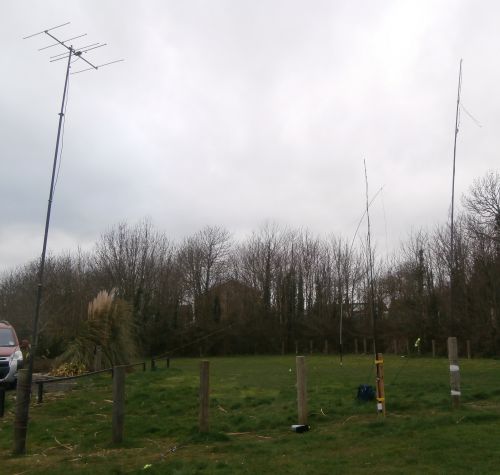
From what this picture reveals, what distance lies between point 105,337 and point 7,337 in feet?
12.5

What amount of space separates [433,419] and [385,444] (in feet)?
5.39

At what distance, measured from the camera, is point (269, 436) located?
8.00 metres

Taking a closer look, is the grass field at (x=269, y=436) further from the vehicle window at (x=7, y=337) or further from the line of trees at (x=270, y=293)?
the line of trees at (x=270, y=293)

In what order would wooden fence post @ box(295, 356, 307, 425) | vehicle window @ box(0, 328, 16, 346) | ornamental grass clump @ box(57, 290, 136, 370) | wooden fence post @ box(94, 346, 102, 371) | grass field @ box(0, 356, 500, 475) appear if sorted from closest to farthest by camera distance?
grass field @ box(0, 356, 500, 475) → wooden fence post @ box(295, 356, 307, 425) → vehicle window @ box(0, 328, 16, 346) → wooden fence post @ box(94, 346, 102, 371) → ornamental grass clump @ box(57, 290, 136, 370)

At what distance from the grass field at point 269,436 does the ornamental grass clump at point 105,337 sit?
6.43 meters

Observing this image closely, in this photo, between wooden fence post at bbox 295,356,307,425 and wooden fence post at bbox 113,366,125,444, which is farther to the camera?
wooden fence post at bbox 295,356,307,425

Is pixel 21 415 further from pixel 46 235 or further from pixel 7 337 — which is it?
pixel 7 337

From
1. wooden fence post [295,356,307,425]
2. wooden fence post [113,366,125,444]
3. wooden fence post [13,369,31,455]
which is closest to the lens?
wooden fence post [13,369,31,455]

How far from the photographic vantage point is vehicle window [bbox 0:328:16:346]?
16.3 metres

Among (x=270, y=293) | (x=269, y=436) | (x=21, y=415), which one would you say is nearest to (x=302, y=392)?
(x=269, y=436)

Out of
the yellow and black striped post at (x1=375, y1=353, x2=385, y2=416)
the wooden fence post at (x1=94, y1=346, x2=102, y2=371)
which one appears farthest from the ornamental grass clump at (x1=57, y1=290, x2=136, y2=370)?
the yellow and black striped post at (x1=375, y1=353, x2=385, y2=416)

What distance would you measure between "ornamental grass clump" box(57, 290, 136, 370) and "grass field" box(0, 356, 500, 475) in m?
6.43

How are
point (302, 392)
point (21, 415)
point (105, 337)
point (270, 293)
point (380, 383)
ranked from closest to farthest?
point (21, 415), point (302, 392), point (380, 383), point (105, 337), point (270, 293)

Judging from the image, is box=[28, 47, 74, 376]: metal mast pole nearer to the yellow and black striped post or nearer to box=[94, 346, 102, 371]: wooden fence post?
the yellow and black striped post
